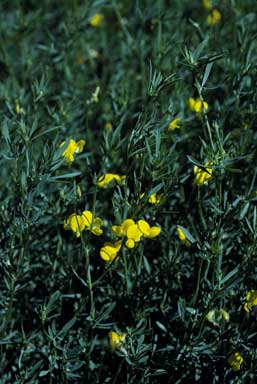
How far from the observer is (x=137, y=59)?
3.13 metres

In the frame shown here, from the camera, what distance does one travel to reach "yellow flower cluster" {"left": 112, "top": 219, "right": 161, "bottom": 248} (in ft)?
5.96

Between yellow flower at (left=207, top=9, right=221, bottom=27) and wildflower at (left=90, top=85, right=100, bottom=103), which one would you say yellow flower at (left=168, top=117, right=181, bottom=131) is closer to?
wildflower at (left=90, top=85, right=100, bottom=103)

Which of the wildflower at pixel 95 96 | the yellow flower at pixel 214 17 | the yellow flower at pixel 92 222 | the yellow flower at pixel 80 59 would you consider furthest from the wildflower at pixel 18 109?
the yellow flower at pixel 214 17

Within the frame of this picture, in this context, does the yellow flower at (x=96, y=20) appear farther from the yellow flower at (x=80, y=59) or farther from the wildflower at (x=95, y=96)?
the wildflower at (x=95, y=96)

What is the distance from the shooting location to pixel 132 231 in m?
1.82

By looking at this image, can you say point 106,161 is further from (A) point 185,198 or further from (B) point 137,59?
(B) point 137,59

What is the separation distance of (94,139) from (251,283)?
1227 millimetres

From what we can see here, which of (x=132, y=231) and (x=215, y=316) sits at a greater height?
(x=132, y=231)

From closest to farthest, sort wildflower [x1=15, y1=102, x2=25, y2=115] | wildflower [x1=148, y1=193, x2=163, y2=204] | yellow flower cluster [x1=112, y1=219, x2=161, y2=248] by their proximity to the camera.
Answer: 1. yellow flower cluster [x1=112, y1=219, x2=161, y2=248]
2. wildflower [x1=148, y1=193, x2=163, y2=204]
3. wildflower [x1=15, y1=102, x2=25, y2=115]

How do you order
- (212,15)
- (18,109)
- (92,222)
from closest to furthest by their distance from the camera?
(92,222), (18,109), (212,15)

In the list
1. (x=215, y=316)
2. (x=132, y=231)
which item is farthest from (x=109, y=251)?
(x=215, y=316)

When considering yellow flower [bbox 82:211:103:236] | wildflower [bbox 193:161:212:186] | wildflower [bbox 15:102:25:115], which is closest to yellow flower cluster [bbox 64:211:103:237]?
yellow flower [bbox 82:211:103:236]

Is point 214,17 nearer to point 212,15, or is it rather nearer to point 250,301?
point 212,15

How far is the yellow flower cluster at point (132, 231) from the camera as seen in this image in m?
1.82
